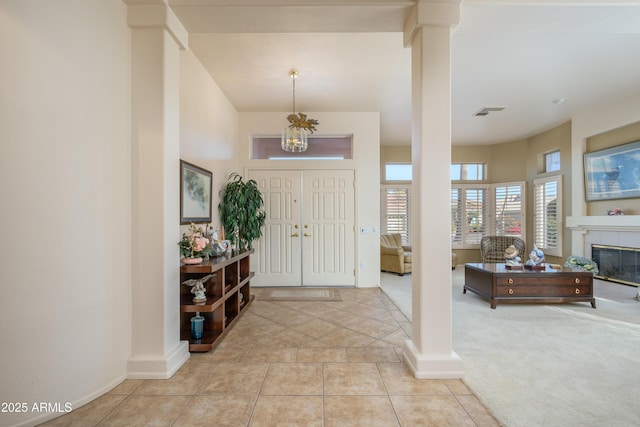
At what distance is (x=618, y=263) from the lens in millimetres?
4801

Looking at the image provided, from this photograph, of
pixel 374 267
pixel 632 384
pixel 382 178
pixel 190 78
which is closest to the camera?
pixel 632 384

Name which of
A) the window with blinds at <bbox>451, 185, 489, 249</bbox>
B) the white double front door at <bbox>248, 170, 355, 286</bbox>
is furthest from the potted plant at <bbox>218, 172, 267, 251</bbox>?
the window with blinds at <bbox>451, 185, 489, 249</bbox>

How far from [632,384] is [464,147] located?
21.2 ft

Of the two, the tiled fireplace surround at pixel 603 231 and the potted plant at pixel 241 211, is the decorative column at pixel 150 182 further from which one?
the tiled fireplace surround at pixel 603 231

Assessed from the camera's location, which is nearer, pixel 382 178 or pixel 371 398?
pixel 371 398

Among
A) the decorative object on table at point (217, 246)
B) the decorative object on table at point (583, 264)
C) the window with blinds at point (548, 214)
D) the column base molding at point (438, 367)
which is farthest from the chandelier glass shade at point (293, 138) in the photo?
the window with blinds at point (548, 214)

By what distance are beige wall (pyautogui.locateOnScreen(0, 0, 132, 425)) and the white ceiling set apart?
84cm

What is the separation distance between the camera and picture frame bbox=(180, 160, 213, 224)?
3051 millimetres

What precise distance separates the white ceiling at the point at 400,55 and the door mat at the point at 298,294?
312 cm

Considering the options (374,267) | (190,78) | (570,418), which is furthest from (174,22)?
(374,267)

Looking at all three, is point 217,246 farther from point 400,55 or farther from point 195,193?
point 400,55

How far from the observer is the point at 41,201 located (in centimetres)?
171

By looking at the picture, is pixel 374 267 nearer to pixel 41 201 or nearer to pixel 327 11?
pixel 327 11

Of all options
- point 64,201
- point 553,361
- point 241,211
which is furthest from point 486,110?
point 64,201
